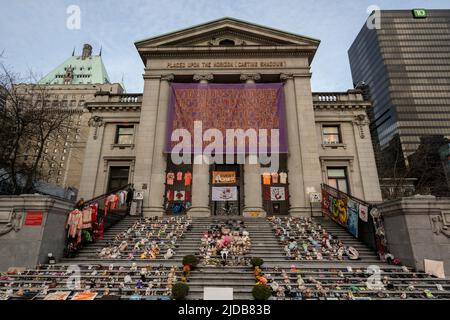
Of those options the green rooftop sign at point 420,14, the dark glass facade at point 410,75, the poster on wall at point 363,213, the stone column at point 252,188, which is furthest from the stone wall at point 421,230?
the dark glass facade at point 410,75

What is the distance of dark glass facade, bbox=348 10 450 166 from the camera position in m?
95.7

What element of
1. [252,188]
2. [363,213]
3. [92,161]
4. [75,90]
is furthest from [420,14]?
[75,90]

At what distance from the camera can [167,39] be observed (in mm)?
25625

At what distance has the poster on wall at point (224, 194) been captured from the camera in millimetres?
22062

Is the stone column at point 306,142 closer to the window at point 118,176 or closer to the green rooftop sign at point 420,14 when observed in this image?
the green rooftop sign at point 420,14

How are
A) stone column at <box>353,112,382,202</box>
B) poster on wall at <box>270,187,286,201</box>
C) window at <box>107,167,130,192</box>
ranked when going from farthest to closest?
window at <box>107,167,130,192</box> < stone column at <box>353,112,382,202</box> < poster on wall at <box>270,187,286,201</box>

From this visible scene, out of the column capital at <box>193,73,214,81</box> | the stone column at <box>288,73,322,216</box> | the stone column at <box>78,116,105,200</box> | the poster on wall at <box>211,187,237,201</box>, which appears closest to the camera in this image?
the stone column at <box>288,73,322,216</box>

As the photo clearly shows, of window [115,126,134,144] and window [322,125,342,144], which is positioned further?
window [115,126,134,144]

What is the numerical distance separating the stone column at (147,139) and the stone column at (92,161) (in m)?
5.44

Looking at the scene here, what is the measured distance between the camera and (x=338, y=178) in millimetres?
24609

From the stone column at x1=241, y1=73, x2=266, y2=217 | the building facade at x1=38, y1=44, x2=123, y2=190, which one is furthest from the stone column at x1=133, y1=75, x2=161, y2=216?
the building facade at x1=38, y1=44, x2=123, y2=190

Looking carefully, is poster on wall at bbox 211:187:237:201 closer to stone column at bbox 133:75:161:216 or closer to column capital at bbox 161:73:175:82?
stone column at bbox 133:75:161:216

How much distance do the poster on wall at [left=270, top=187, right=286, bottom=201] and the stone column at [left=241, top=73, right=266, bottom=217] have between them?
2.22 meters
